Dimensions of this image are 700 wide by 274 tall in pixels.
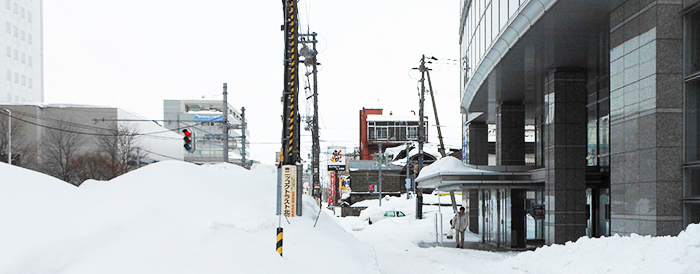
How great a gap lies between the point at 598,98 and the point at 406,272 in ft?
33.9

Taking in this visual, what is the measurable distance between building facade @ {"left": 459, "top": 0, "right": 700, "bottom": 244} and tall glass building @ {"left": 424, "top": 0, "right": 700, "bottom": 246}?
0.08 ft

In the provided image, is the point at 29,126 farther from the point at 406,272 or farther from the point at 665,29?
the point at 665,29

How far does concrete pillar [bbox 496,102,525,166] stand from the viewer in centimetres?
2569

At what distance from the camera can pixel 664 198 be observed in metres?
11.1

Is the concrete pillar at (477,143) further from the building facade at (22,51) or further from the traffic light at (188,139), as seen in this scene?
the building facade at (22,51)

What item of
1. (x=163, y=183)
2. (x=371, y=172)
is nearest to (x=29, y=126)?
(x=371, y=172)

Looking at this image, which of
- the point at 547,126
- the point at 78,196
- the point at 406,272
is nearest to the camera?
the point at 78,196

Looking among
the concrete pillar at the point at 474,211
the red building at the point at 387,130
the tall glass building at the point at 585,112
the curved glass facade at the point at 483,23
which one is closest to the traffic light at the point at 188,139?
the tall glass building at the point at 585,112

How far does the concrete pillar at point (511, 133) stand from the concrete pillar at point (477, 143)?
5.32 metres

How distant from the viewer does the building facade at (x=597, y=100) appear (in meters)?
11.1

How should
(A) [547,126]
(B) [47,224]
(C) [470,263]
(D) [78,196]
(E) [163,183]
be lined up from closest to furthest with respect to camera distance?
(B) [47,224] < (D) [78,196] < (E) [163,183] < (C) [470,263] < (A) [547,126]

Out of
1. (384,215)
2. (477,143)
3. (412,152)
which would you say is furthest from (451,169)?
(412,152)

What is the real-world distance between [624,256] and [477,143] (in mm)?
21617

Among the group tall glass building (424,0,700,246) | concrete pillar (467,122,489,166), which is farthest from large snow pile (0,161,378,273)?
concrete pillar (467,122,489,166)
